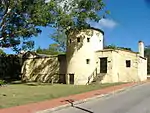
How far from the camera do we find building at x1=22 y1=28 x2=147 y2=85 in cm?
4175

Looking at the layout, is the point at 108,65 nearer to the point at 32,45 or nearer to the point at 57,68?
the point at 57,68

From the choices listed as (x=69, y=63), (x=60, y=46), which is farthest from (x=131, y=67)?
(x=60, y=46)

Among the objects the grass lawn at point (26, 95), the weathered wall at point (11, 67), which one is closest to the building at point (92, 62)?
the weathered wall at point (11, 67)

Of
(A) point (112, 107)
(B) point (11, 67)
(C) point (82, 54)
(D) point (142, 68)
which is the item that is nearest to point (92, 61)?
(C) point (82, 54)

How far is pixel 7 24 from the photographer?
33.6 metres

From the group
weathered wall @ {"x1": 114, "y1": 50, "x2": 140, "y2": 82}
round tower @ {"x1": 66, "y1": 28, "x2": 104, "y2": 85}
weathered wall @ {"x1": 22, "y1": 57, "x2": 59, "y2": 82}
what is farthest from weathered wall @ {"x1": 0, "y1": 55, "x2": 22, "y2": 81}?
weathered wall @ {"x1": 114, "y1": 50, "x2": 140, "y2": 82}

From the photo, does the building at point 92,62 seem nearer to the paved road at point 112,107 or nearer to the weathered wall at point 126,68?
the weathered wall at point 126,68

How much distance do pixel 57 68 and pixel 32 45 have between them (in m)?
9.46

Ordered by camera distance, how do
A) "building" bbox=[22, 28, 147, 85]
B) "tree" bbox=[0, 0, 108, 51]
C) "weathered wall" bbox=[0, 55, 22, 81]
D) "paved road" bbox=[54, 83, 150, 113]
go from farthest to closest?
"weathered wall" bbox=[0, 55, 22, 81] → "building" bbox=[22, 28, 147, 85] → "tree" bbox=[0, 0, 108, 51] → "paved road" bbox=[54, 83, 150, 113]

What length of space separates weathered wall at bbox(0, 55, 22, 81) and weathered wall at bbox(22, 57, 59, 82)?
114 inches

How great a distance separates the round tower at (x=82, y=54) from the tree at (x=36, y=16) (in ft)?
19.1

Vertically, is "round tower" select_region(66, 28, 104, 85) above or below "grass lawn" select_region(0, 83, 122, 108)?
above

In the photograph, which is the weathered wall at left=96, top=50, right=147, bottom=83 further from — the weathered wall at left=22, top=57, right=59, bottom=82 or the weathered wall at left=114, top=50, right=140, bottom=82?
the weathered wall at left=22, top=57, right=59, bottom=82

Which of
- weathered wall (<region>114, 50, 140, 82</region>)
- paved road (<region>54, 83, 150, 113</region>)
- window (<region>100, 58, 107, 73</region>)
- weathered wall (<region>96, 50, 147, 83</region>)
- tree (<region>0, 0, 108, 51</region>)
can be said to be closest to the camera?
paved road (<region>54, 83, 150, 113</region>)
